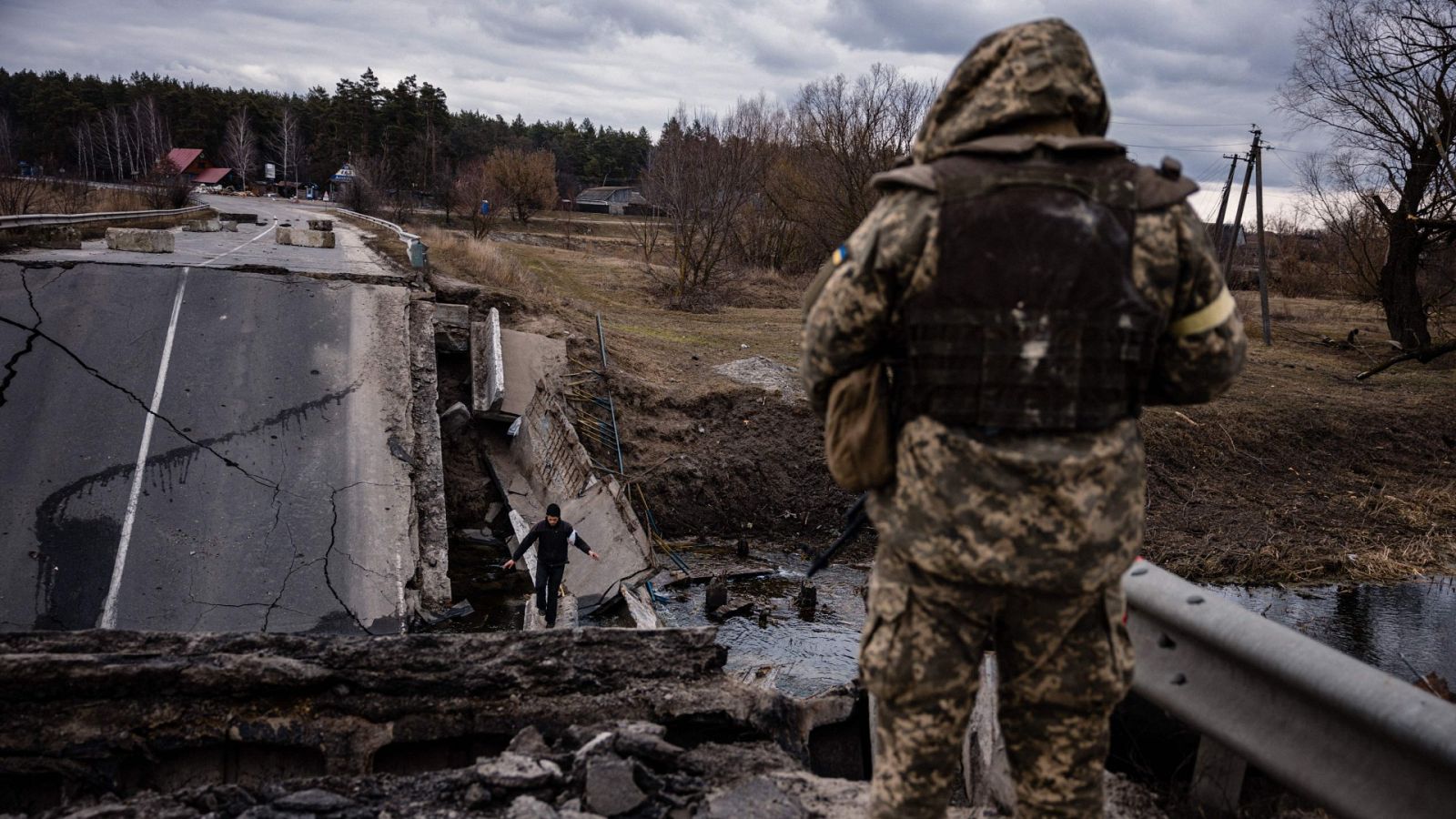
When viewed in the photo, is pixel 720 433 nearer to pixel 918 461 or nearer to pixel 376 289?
pixel 376 289

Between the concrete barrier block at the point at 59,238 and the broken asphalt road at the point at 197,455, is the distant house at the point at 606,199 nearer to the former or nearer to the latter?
the concrete barrier block at the point at 59,238

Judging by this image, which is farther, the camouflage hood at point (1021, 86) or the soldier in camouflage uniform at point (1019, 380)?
the camouflage hood at point (1021, 86)

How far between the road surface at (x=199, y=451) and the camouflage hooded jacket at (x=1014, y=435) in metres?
6.08

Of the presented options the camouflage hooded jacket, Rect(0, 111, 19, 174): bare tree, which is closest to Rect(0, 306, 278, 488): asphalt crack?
the camouflage hooded jacket

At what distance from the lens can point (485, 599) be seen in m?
9.20

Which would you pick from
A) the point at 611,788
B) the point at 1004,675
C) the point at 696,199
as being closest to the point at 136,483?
the point at 611,788

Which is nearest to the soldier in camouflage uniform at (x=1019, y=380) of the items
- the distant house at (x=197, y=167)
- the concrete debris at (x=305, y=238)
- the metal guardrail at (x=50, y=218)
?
the metal guardrail at (x=50, y=218)

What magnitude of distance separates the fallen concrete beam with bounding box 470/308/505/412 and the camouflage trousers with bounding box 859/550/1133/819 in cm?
Answer: 930

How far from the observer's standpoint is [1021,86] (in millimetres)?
2234

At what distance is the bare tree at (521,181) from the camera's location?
5906 centimetres

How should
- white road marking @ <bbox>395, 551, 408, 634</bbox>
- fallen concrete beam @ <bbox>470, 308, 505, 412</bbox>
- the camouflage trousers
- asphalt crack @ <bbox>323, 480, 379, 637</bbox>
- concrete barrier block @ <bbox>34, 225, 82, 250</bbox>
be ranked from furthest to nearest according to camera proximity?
concrete barrier block @ <bbox>34, 225, 82, 250</bbox> → fallen concrete beam @ <bbox>470, 308, 505, 412</bbox> → white road marking @ <bbox>395, 551, 408, 634</bbox> → asphalt crack @ <bbox>323, 480, 379, 637</bbox> → the camouflage trousers

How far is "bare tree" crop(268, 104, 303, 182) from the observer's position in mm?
77500

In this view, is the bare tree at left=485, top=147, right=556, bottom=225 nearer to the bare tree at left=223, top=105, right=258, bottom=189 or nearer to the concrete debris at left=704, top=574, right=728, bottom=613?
the bare tree at left=223, top=105, right=258, bottom=189

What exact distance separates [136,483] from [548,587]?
3.49 metres
